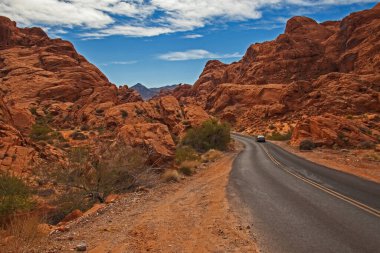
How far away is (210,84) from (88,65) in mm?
75846

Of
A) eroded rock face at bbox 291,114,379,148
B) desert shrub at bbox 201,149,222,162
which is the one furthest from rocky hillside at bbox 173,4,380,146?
desert shrub at bbox 201,149,222,162

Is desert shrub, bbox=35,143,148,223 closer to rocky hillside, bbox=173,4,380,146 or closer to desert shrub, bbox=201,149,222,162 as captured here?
desert shrub, bbox=201,149,222,162

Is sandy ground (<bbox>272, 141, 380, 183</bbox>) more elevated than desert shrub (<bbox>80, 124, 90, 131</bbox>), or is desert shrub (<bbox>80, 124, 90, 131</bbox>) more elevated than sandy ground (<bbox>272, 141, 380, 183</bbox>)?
desert shrub (<bbox>80, 124, 90, 131</bbox>)

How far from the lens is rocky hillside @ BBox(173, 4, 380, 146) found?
57.8 meters

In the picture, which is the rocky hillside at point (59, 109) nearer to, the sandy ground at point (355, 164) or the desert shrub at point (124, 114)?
the desert shrub at point (124, 114)

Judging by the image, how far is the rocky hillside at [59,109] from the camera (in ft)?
63.0

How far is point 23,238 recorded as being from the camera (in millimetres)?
6688

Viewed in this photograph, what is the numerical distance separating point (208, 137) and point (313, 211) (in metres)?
27.4

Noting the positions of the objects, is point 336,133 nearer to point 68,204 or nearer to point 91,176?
point 91,176

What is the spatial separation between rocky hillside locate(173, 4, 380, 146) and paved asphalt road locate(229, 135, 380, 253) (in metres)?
20.2

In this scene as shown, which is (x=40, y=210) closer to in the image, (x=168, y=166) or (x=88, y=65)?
(x=168, y=166)

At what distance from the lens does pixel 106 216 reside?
10.5 meters

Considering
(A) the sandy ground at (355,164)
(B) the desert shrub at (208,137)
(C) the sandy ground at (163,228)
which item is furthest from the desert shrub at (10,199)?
(B) the desert shrub at (208,137)

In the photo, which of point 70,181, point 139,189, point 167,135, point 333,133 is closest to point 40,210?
point 70,181
